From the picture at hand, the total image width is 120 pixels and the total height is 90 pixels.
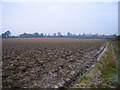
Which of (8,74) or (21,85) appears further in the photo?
(8,74)

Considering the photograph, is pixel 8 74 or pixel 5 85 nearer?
pixel 5 85

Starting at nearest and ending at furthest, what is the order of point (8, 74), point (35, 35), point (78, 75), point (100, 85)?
point (100, 85) → point (8, 74) → point (78, 75) → point (35, 35)

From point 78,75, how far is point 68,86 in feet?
6.78

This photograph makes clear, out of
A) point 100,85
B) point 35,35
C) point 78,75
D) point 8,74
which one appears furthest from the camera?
point 35,35

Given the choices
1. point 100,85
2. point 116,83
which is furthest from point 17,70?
point 116,83

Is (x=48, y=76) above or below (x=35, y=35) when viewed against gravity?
below

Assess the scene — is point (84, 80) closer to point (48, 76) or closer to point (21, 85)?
point (48, 76)

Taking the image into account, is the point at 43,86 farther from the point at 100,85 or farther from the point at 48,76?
the point at 100,85

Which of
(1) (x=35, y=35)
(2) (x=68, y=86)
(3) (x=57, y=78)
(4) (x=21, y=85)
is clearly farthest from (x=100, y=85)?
(1) (x=35, y=35)

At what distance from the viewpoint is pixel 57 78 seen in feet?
24.9

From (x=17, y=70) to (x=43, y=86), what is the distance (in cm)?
358

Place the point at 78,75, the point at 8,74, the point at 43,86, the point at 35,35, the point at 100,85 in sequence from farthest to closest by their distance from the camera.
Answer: the point at 35,35 → the point at 78,75 → the point at 8,74 → the point at 100,85 → the point at 43,86

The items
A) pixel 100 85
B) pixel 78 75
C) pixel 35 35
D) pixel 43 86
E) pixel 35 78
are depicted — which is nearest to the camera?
pixel 43 86

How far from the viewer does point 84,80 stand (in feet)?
25.0
